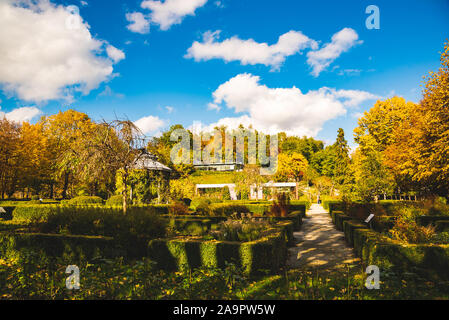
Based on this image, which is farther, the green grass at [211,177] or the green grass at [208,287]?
the green grass at [211,177]

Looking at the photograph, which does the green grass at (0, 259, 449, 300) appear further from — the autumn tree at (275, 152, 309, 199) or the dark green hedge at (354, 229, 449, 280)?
the autumn tree at (275, 152, 309, 199)

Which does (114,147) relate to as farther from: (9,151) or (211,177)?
(211,177)

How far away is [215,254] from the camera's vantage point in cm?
459

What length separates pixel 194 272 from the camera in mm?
4449

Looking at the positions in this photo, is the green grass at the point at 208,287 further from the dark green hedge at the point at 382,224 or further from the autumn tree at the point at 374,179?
the autumn tree at the point at 374,179

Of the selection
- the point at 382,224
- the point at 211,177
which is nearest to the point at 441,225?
the point at 382,224

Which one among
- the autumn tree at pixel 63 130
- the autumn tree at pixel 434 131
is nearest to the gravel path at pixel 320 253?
the autumn tree at pixel 434 131

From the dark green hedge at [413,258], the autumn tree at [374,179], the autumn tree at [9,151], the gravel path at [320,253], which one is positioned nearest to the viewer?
the dark green hedge at [413,258]

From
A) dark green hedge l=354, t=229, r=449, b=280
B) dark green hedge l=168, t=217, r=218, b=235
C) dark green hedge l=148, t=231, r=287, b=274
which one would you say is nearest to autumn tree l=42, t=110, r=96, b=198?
dark green hedge l=168, t=217, r=218, b=235

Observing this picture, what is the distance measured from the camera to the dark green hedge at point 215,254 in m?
4.50

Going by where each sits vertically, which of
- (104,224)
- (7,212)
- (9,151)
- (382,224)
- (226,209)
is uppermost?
(9,151)

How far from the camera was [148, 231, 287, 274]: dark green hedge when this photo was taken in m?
4.50

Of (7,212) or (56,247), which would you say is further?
(7,212)

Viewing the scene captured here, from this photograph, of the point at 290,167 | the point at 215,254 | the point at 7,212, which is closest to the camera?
the point at 215,254
